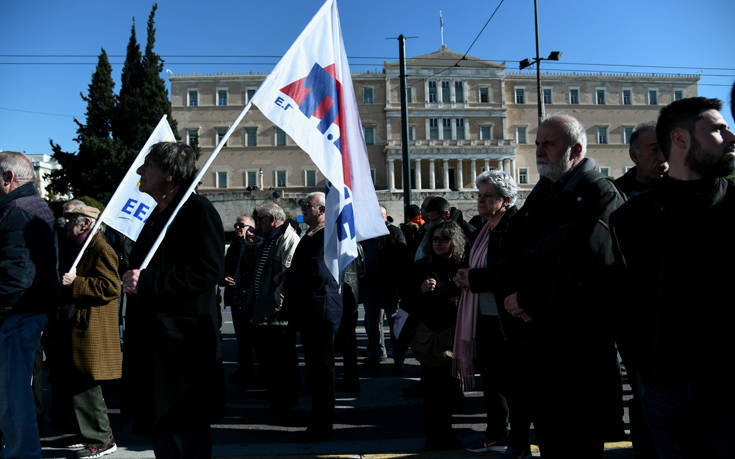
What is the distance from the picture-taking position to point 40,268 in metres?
3.43

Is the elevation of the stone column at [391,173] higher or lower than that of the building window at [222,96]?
lower

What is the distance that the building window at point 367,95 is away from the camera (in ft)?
198

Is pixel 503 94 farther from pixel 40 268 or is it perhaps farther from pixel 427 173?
pixel 40 268

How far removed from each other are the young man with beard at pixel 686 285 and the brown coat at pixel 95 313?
3.57 m

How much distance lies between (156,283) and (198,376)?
0.51 metres

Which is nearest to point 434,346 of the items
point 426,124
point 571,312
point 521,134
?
point 571,312

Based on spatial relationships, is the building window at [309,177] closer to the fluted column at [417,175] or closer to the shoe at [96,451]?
the fluted column at [417,175]

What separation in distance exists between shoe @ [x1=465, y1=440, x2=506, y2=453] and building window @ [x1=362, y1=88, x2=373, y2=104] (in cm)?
5841

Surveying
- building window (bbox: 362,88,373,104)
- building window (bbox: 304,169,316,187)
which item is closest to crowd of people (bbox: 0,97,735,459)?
building window (bbox: 304,169,316,187)

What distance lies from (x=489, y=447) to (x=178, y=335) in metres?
2.36

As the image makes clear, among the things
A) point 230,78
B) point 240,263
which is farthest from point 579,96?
point 240,263

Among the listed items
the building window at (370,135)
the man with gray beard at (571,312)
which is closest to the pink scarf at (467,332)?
the man with gray beard at (571,312)

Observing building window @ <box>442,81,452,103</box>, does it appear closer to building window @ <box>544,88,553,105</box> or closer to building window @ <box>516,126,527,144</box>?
building window @ <box>516,126,527,144</box>

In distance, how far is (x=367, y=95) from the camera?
60625 mm
